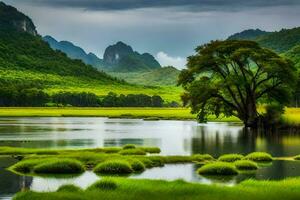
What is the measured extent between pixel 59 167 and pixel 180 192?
1569 cm

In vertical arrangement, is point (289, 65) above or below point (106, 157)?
above

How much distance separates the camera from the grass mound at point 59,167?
44844 millimetres

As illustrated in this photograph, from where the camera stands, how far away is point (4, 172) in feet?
147

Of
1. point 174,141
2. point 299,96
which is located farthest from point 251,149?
point 299,96

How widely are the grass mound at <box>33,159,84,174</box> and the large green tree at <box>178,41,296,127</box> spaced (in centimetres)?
6532

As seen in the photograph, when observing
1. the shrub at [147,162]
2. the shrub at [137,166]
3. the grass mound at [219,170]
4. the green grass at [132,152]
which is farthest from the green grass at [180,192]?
the green grass at [132,152]

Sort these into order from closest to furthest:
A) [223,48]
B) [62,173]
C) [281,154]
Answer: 1. [62,173]
2. [281,154]
3. [223,48]

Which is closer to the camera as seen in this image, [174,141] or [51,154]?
[51,154]

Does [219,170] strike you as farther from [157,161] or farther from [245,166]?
[157,161]

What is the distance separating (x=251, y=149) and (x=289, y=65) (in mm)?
46812

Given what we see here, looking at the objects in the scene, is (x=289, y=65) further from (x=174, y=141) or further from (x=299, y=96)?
(x=299, y=96)

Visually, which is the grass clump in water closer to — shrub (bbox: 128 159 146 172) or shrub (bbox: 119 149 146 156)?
shrub (bbox: 128 159 146 172)

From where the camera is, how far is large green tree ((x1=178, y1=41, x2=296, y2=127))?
109625 millimetres

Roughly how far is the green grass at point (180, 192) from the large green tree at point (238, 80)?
74.7 metres
